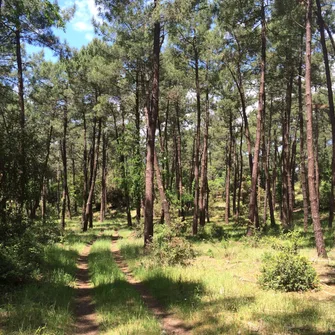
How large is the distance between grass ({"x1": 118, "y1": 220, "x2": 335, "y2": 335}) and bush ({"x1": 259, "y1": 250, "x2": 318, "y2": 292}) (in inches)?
10.9

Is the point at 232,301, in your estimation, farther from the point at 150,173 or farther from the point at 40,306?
the point at 150,173

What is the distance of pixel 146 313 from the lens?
5996 mm

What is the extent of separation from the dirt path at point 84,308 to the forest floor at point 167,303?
2 centimetres

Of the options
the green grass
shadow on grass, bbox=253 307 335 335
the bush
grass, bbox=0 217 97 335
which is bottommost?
the green grass

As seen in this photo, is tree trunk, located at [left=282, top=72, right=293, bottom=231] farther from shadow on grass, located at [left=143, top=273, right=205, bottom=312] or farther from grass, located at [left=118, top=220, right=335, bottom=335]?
shadow on grass, located at [left=143, top=273, right=205, bottom=312]

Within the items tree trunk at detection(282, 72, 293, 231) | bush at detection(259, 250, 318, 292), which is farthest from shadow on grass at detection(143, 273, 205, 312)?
tree trunk at detection(282, 72, 293, 231)

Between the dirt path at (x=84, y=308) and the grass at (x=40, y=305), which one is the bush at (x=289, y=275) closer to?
the dirt path at (x=84, y=308)

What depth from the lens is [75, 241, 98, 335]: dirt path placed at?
564 centimetres

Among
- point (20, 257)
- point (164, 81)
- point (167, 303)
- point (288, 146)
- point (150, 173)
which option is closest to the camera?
point (167, 303)

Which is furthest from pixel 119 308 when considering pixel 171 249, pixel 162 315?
pixel 171 249

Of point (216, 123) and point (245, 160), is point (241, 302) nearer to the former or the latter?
point (216, 123)

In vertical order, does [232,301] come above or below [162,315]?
above

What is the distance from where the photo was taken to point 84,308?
22.3ft

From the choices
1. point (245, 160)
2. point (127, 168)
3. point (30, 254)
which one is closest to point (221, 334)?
point (30, 254)
